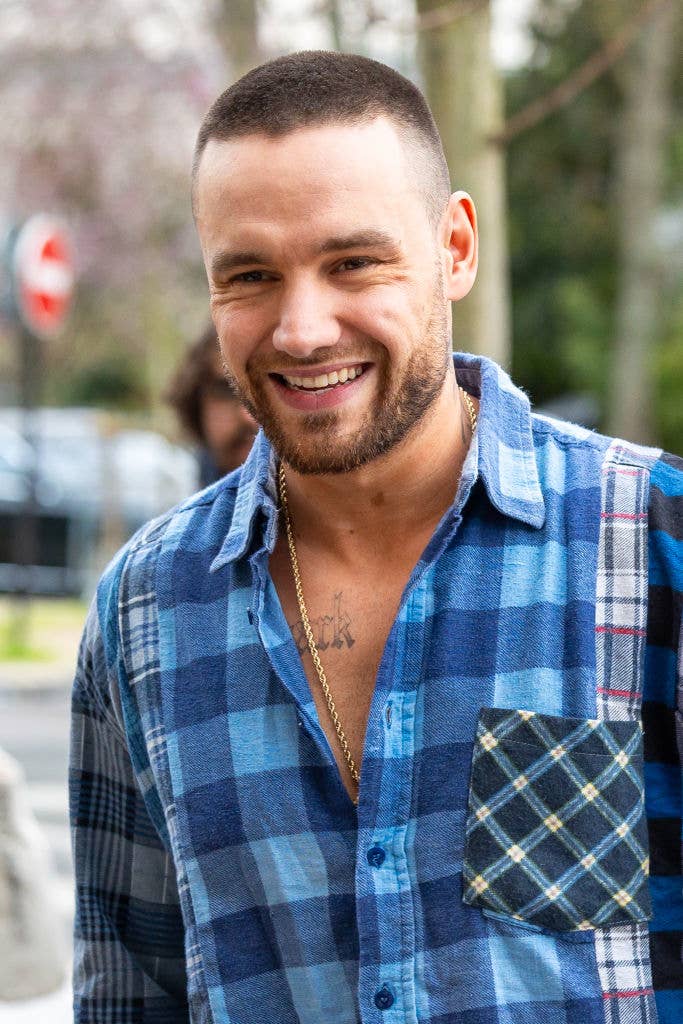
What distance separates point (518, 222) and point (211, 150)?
79.1 feet

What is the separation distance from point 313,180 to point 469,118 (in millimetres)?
4780

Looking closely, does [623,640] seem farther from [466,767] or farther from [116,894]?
[116,894]

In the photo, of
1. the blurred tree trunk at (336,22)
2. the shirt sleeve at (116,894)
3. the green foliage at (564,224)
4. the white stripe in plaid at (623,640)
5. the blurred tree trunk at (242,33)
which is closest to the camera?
the white stripe in plaid at (623,640)

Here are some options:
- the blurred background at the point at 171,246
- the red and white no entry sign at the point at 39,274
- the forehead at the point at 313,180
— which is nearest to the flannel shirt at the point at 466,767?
the forehead at the point at 313,180

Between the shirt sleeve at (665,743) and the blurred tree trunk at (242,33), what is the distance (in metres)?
7.69

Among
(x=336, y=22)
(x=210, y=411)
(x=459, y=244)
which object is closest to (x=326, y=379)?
(x=459, y=244)

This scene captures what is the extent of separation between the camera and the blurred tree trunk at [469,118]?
660 centimetres

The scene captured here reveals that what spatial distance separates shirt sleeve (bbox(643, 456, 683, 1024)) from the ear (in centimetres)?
49

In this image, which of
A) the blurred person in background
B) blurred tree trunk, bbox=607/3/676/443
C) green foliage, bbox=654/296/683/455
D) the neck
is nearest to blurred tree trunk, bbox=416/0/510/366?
the blurred person in background

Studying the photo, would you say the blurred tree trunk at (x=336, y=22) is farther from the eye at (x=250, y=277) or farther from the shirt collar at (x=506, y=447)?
the eye at (x=250, y=277)

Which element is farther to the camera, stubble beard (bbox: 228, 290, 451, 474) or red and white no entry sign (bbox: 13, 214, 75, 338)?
red and white no entry sign (bbox: 13, 214, 75, 338)

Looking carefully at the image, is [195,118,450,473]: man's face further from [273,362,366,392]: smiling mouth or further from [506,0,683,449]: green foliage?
[506,0,683,449]: green foliage

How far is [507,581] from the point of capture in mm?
2078

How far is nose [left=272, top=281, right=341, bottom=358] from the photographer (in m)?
2.05
